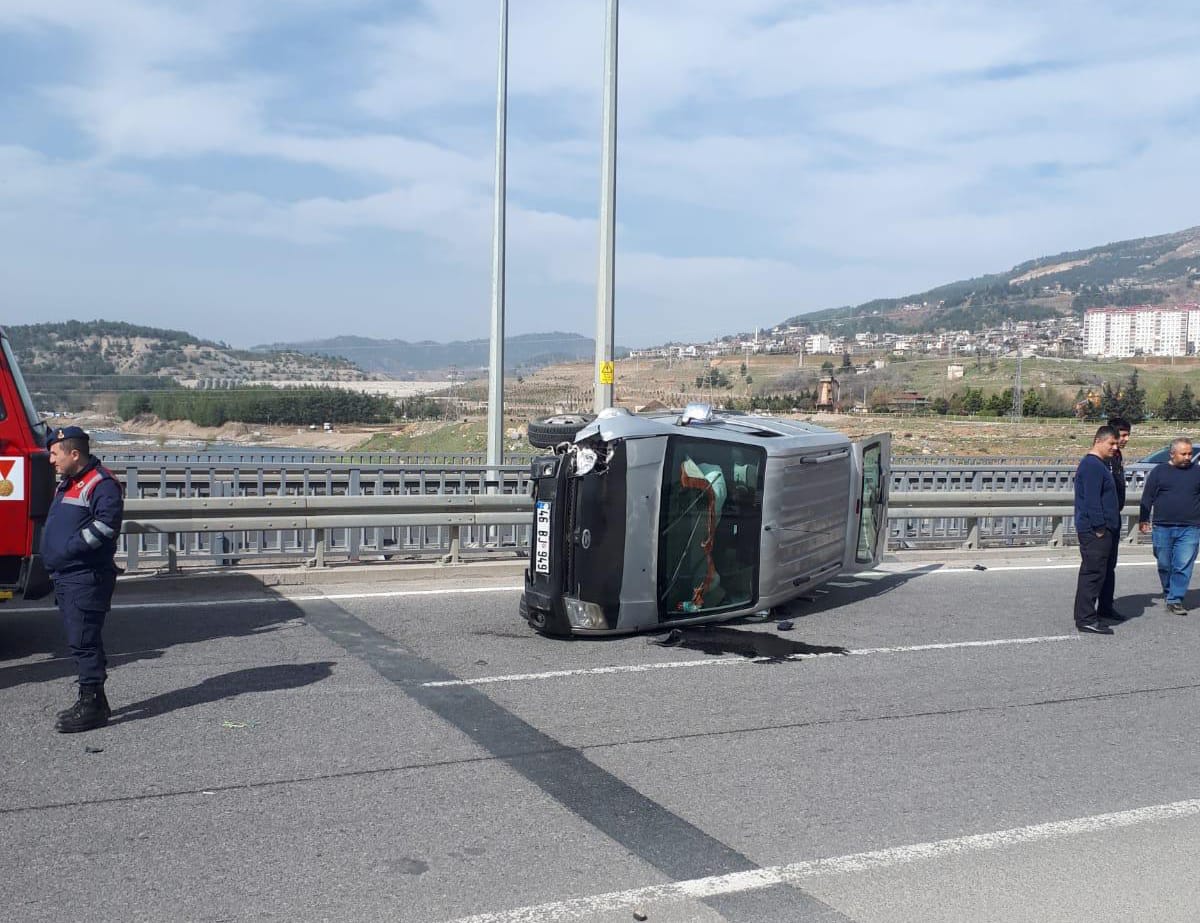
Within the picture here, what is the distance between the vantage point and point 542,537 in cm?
890

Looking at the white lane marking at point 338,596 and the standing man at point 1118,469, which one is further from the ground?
the standing man at point 1118,469

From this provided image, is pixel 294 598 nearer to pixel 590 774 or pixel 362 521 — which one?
pixel 362 521

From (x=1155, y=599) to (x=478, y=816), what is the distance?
29.9ft

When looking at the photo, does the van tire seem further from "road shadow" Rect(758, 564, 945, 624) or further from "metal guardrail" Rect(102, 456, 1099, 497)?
"metal guardrail" Rect(102, 456, 1099, 497)

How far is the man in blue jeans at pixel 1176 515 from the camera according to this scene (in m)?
10.7

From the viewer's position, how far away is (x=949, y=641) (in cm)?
951

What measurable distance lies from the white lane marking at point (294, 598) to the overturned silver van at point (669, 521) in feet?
6.60

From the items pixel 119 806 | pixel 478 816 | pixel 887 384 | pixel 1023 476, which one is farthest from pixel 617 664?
pixel 887 384

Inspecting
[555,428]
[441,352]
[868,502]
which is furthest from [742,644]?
[441,352]

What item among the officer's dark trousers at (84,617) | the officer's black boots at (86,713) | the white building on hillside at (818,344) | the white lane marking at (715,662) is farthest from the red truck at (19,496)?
the white building on hillside at (818,344)

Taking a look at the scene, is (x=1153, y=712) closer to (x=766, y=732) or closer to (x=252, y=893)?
(x=766, y=732)

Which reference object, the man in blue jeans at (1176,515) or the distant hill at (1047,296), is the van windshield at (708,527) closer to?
the man in blue jeans at (1176,515)

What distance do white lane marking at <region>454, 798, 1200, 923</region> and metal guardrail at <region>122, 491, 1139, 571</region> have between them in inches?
289

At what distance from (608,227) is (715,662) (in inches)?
329
